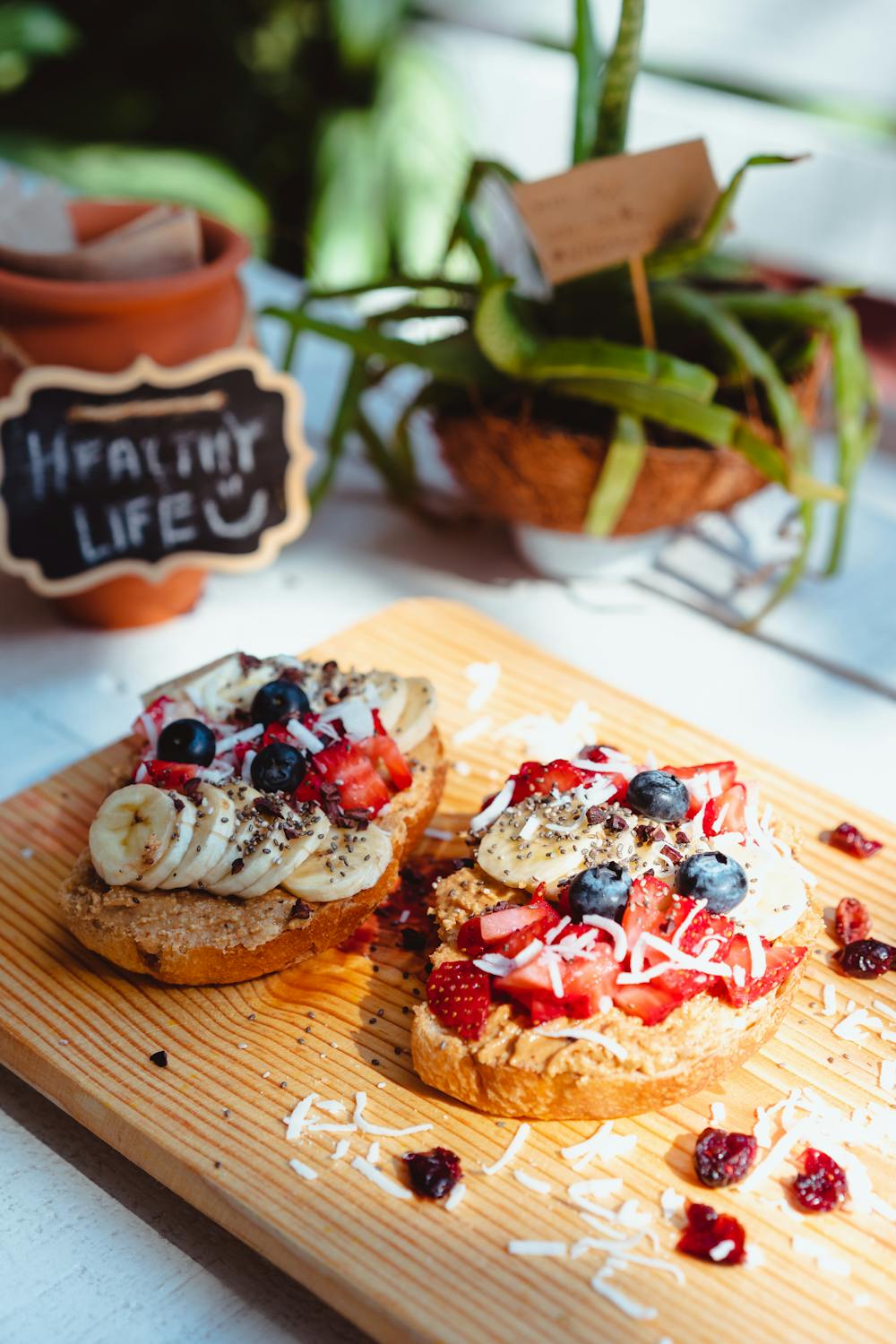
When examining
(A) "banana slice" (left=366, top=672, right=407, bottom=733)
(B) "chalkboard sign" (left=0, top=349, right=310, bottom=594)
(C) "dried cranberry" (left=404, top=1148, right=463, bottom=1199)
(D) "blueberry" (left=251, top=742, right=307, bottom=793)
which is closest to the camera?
(C) "dried cranberry" (left=404, top=1148, right=463, bottom=1199)

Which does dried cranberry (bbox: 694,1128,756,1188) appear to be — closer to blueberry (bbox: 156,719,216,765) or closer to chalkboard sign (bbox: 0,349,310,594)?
blueberry (bbox: 156,719,216,765)

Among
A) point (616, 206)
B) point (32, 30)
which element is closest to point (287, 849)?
point (616, 206)

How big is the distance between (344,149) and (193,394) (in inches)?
143

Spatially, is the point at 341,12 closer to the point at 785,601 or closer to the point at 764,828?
the point at 785,601

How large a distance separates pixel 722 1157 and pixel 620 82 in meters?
2.03

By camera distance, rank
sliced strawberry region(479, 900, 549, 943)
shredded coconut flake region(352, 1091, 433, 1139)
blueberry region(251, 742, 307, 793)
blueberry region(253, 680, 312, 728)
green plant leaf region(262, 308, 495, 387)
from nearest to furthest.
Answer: shredded coconut flake region(352, 1091, 433, 1139) < sliced strawberry region(479, 900, 549, 943) < blueberry region(251, 742, 307, 793) < blueberry region(253, 680, 312, 728) < green plant leaf region(262, 308, 495, 387)

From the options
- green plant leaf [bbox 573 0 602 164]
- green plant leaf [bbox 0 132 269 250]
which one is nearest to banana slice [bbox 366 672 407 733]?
green plant leaf [bbox 573 0 602 164]

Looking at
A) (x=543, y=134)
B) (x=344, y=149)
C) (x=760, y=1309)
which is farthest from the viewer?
(x=344, y=149)

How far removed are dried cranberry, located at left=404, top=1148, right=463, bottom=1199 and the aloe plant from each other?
150 centimetres

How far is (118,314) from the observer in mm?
2580

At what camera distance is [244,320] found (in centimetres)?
284

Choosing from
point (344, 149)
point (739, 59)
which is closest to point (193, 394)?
point (739, 59)

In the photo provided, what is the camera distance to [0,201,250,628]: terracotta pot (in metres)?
2.52

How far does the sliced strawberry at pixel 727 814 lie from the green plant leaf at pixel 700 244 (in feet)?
3.97
